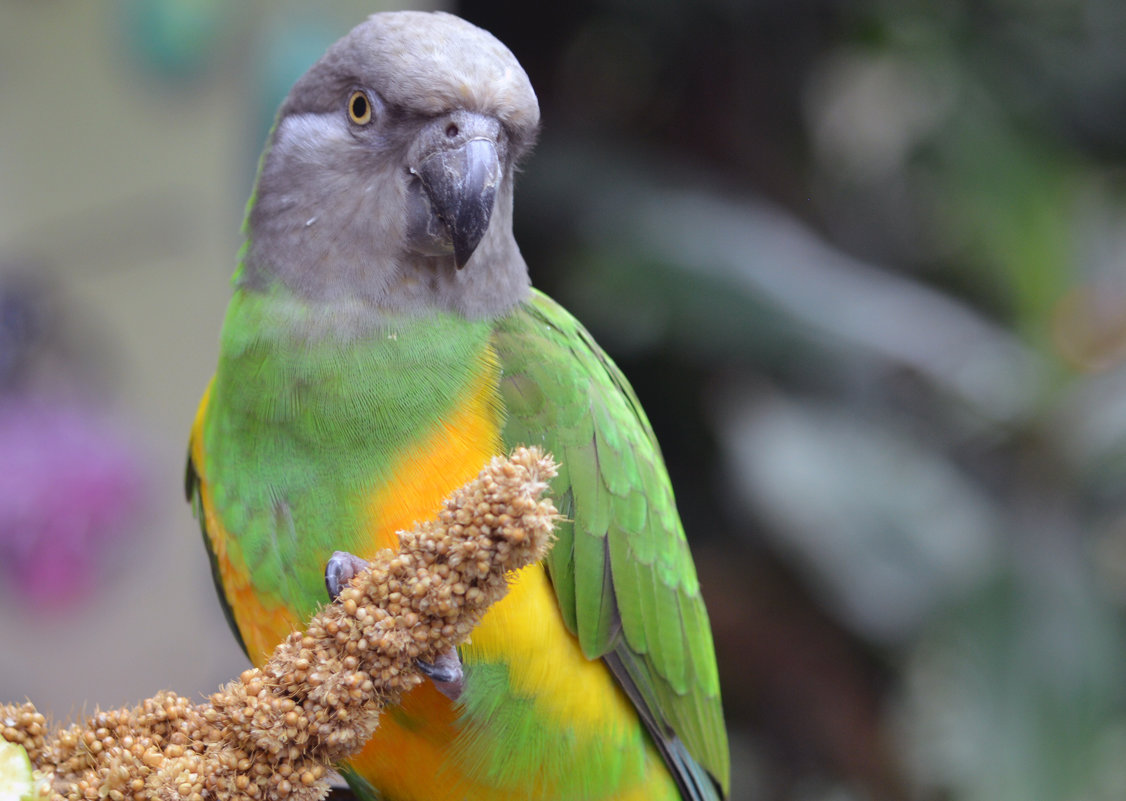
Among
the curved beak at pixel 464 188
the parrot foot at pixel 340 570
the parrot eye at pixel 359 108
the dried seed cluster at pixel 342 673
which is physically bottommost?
the dried seed cluster at pixel 342 673

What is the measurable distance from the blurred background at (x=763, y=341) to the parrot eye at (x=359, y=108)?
4.99 ft

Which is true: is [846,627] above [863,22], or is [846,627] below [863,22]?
below

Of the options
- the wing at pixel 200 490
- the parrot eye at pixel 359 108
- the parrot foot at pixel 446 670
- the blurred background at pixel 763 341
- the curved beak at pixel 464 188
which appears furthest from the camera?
the blurred background at pixel 763 341

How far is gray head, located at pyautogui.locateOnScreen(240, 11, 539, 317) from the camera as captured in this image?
1413 mm

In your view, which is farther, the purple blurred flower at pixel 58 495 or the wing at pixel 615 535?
the purple blurred flower at pixel 58 495

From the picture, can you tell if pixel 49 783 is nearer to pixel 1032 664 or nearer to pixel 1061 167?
pixel 1032 664

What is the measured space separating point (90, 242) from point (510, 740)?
258cm

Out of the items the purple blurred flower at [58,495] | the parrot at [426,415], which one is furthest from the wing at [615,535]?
the purple blurred flower at [58,495]

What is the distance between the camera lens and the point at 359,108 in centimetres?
152

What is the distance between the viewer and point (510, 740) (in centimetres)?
144

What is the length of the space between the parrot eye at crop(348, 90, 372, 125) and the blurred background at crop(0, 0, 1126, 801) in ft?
4.99

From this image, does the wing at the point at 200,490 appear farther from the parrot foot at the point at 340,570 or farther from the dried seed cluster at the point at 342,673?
the dried seed cluster at the point at 342,673

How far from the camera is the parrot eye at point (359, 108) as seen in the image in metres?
1.50

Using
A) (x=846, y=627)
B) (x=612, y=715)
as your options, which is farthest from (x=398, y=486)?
(x=846, y=627)
